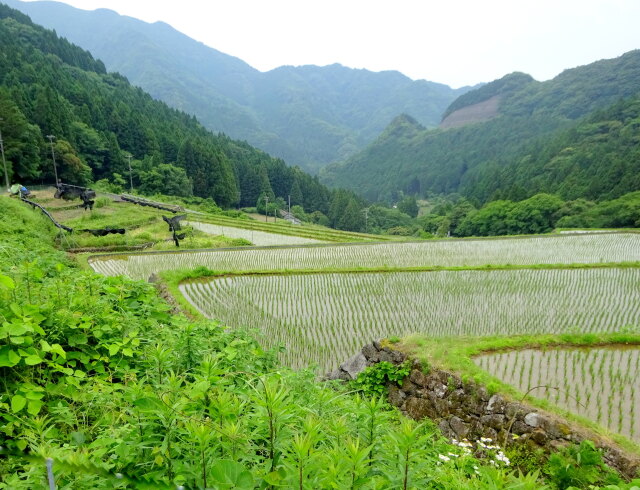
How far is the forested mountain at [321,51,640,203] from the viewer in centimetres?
6375

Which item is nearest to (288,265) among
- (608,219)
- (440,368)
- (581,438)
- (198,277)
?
(198,277)

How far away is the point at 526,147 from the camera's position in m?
103

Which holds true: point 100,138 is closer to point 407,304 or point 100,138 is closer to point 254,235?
point 254,235

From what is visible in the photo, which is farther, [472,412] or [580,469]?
[472,412]

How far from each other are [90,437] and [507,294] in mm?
11703

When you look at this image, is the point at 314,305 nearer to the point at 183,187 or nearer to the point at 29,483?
the point at 29,483

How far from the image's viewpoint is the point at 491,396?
5.41 meters

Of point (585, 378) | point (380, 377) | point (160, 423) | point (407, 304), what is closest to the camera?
point (160, 423)

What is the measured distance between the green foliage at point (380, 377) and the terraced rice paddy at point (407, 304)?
1.34 metres

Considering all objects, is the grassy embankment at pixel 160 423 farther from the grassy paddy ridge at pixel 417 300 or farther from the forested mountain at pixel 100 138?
the forested mountain at pixel 100 138

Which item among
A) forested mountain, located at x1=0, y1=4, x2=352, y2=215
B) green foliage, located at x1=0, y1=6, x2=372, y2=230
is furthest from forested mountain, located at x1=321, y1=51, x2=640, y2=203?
forested mountain, located at x1=0, y1=4, x2=352, y2=215

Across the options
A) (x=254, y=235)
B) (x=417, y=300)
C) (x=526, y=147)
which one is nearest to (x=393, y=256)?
(x=417, y=300)

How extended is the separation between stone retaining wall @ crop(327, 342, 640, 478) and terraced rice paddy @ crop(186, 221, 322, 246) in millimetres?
18610

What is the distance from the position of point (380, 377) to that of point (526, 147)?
115 meters
